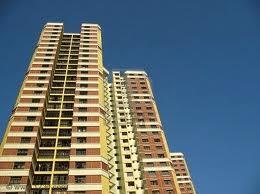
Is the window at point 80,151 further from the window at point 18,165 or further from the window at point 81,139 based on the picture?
the window at point 18,165

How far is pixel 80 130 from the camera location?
54.1m

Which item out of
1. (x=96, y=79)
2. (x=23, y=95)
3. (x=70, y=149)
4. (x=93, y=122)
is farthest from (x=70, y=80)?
(x=70, y=149)

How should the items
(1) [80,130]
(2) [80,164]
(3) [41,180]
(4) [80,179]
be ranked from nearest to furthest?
(4) [80,179] < (2) [80,164] < (3) [41,180] < (1) [80,130]

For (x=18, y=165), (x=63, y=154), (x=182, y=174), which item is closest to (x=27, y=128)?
(x=63, y=154)

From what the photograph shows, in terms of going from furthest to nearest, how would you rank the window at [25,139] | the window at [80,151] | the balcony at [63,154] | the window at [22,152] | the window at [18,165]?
the balcony at [63,154]
the window at [25,139]
the window at [80,151]
the window at [22,152]
the window at [18,165]

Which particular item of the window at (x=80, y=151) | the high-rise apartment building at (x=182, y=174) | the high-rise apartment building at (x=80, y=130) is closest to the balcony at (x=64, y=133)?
the high-rise apartment building at (x=80, y=130)

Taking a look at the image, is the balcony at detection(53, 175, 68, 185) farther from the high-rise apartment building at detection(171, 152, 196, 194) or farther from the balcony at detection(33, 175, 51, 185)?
the high-rise apartment building at detection(171, 152, 196, 194)

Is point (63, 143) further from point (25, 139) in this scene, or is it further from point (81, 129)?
point (25, 139)

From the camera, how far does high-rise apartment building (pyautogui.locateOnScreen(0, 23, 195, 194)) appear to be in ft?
158

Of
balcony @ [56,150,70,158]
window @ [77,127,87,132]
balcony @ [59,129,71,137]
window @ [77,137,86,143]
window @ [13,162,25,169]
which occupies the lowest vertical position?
window @ [13,162,25,169]

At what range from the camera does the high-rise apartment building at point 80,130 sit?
158ft

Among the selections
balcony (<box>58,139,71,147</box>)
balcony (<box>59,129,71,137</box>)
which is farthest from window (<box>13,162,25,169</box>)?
balcony (<box>59,129,71,137</box>)

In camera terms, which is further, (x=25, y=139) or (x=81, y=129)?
(x=81, y=129)

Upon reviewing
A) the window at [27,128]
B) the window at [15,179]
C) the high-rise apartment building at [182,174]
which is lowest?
the window at [15,179]
